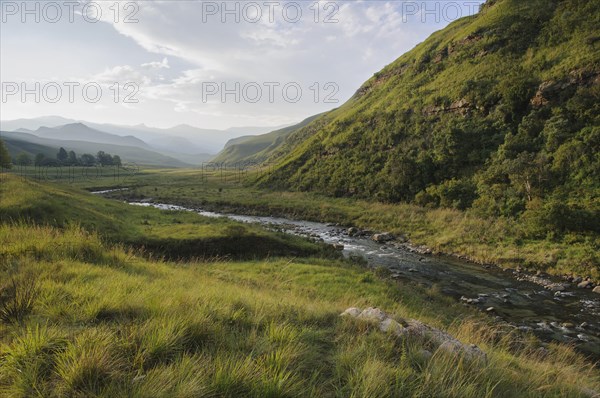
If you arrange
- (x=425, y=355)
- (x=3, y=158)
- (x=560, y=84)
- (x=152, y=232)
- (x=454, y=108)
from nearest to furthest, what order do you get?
(x=425, y=355) → (x=152, y=232) → (x=560, y=84) → (x=454, y=108) → (x=3, y=158)

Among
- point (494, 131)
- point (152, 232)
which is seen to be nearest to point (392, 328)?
point (152, 232)

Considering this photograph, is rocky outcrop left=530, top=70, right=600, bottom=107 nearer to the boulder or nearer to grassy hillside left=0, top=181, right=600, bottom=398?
grassy hillside left=0, top=181, right=600, bottom=398

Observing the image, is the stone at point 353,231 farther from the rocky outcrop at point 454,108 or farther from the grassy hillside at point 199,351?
the rocky outcrop at point 454,108

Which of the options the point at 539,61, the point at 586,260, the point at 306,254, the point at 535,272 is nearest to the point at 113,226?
the point at 306,254

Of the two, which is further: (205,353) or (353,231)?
(353,231)

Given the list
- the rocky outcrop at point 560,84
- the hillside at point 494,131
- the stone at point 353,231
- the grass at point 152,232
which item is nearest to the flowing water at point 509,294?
the stone at point 353,231

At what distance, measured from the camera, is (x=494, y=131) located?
41.3 metres

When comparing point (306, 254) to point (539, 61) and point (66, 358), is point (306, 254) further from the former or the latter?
point (539, 61)

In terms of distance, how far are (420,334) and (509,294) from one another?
15.7 m

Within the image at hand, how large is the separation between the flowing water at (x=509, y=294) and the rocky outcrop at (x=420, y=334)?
10644 mm

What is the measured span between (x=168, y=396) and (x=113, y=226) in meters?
21.2

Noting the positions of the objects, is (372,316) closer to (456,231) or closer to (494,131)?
(456,231)

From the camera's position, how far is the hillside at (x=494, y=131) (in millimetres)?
29638

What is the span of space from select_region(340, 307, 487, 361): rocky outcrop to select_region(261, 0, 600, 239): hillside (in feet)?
82.8
